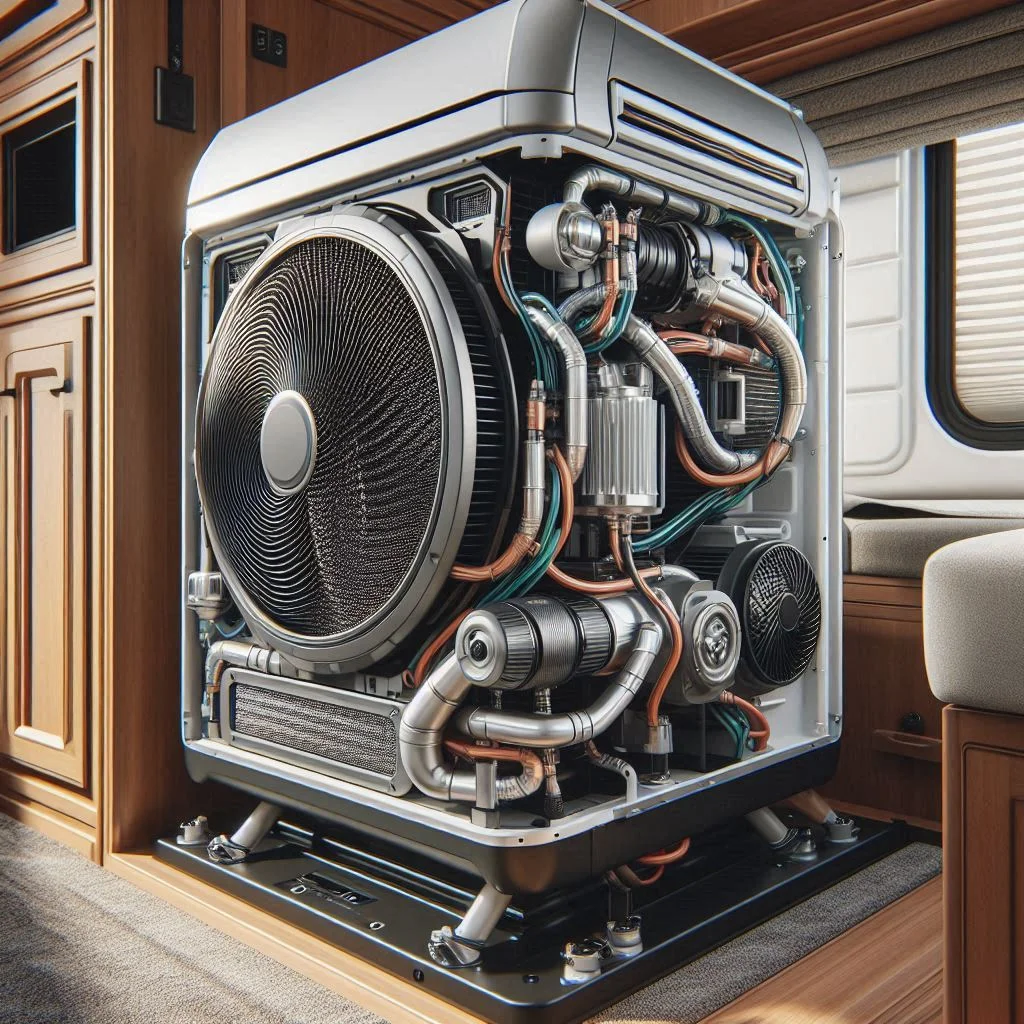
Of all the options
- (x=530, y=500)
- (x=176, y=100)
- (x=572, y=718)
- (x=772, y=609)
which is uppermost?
(x=176, y=100)

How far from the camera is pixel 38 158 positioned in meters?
2.21

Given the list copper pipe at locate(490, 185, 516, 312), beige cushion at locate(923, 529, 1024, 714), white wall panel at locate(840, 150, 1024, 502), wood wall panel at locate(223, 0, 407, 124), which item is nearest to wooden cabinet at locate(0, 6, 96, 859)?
wood wall panel at locate(223, 0, 407, 124)

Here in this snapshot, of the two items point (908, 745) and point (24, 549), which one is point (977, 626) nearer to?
point (908, 745)

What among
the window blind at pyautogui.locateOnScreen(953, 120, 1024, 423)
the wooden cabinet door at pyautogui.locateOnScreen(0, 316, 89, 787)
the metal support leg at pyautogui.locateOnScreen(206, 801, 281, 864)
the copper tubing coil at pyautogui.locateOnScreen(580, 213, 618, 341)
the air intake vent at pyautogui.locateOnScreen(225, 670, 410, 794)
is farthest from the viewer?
the window blind at pyautogui.locateOnScreen(953, 120, 1024, 423)

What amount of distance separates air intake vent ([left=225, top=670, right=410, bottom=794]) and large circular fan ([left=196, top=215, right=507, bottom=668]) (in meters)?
0.08

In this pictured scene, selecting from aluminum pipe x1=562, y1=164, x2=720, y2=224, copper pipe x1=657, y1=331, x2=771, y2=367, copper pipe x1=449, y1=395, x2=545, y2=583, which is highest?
aluminum pipe x1=562, y1=164, x2=720, y2=224

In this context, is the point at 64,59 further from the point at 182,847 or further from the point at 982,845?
the point at 982,845

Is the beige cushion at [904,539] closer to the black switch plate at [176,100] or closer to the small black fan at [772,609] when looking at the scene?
the small black fan at [772,609]

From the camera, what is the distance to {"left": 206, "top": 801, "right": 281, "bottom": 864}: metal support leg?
171 cm

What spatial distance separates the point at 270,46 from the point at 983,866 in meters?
1.87

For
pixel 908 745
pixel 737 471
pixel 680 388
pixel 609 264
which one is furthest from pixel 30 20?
pixel 908 745

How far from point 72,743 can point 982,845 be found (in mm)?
A: 1658

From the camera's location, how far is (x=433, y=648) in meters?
1.36

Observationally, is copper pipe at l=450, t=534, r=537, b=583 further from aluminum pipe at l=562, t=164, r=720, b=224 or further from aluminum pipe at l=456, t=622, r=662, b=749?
aluminum pipe at l=562, t=164, r=720, b=224
